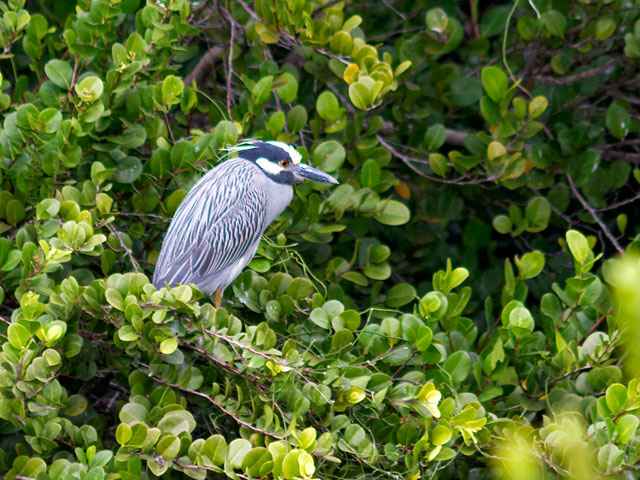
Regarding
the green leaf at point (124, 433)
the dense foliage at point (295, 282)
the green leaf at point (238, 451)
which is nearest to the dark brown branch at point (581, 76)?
the dense foliage at point (295, 282)

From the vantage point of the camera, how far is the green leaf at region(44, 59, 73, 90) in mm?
2523

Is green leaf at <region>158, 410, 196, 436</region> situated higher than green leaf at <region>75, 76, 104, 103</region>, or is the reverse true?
green leaf at <region>75, 76, 104, 103</region>

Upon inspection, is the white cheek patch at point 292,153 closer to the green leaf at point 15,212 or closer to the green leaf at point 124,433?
the green leaf at point 15,212

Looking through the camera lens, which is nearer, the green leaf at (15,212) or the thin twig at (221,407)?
Result: the thin twig at (221,407)

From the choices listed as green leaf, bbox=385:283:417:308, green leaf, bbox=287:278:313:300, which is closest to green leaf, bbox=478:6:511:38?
green leaf, bbox=385:283:417:308

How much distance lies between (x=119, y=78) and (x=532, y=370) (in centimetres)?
167

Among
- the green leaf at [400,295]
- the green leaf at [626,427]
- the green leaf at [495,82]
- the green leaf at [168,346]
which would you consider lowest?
the green leaf at [400,295]

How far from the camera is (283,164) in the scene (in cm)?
262

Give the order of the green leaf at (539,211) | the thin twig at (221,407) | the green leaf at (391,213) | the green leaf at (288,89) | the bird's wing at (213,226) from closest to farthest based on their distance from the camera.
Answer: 1. the thin twig at (221,407)
2. the bird's wing at (213,226)
3. the green leaf at (391,213)
4. the green leaf at (288,89)
5. the green leaf at (539,211)

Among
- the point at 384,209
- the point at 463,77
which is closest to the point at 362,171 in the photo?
the point at 384,209

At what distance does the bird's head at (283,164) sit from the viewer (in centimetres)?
261

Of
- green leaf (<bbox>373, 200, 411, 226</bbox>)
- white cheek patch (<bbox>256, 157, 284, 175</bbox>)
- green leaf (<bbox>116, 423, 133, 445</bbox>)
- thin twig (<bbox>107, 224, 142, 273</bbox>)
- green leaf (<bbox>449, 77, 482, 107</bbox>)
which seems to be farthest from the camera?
green leaf (<bbox>449, 77, 482, 107</bbox>)

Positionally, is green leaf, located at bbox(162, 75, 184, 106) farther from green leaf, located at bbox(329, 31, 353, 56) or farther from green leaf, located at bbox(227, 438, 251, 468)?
green leaf, located at bbox(227, 438, 251, 468)

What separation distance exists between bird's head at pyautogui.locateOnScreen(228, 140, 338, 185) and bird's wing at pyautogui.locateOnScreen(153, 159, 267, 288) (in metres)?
0.06
